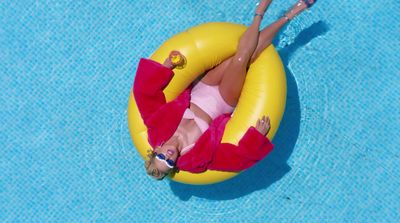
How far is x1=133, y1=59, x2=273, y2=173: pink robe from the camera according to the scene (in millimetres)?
2984

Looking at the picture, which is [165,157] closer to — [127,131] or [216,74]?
[216,74]

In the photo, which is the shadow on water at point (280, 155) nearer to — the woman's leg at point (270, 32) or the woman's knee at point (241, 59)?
the woman's leg at point (270, 32)

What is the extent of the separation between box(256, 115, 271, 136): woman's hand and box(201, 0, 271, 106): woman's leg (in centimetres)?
29

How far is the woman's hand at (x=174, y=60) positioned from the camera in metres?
3.05

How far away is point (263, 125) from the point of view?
3035mm

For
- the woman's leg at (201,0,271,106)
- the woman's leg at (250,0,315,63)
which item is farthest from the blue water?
the woman's leg at (201,0,271,106)

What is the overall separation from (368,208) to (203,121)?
1.35m

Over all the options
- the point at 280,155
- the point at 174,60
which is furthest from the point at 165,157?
the point at 280,155

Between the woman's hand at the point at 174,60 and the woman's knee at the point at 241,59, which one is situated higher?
the woman's hand at the point at 174,60

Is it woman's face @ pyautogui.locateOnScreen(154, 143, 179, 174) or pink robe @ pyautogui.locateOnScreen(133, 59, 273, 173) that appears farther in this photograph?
pink robe @ pyautogui.locateOnScreen(133, 59, 273, 173)

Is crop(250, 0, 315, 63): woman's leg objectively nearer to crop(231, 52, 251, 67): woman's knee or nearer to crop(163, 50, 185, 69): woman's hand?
crop(231, 52, 251, 67): woman's knee

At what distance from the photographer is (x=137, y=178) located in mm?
3717

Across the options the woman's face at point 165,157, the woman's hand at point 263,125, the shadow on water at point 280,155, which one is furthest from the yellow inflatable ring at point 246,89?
the shadow on water at point 280,155

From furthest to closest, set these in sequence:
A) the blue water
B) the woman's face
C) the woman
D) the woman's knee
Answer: the blue water < the woman's knee < the woman < the woman's face
